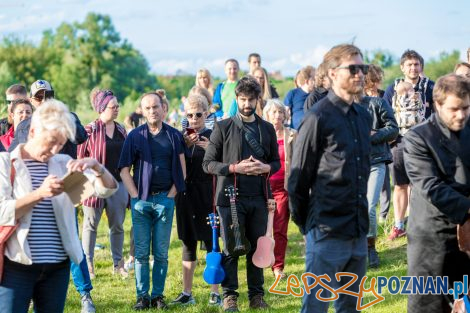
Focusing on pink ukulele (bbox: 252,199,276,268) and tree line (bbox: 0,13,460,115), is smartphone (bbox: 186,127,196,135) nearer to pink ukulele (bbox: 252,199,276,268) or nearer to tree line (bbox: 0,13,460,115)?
pink ukulele (bbox: 252,199,276,268)

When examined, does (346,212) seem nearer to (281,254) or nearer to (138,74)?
(281,254)

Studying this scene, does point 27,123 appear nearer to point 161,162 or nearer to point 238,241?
point 161,162

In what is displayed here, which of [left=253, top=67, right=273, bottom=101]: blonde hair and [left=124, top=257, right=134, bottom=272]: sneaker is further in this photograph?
[left=253, top=67, right=273, bottom=101]: blonde hair

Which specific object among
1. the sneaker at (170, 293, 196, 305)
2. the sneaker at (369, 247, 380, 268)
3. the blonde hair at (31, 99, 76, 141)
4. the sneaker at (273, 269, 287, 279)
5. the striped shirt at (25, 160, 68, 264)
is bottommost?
the sneaker at (170, 293, 196, 305)

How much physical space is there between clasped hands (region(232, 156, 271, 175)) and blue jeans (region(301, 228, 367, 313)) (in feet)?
7.74

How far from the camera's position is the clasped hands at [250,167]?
8.24 meters

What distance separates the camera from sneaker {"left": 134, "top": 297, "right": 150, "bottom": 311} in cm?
869

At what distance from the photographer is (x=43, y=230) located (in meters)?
5.49

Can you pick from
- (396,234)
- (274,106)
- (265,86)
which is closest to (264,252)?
(274,106)

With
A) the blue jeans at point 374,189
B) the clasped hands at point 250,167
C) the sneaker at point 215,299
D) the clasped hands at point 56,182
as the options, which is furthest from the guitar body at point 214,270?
the clasped hands at point 56,182

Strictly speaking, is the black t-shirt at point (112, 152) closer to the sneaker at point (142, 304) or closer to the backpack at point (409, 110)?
the sneaker at point (142, 304)

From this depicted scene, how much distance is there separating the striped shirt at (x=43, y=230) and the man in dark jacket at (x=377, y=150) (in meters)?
4.67

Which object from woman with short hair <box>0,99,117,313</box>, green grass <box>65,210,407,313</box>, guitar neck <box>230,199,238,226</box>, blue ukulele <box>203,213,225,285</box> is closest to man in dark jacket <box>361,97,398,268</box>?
green grass <box>65,210,407,313</box>

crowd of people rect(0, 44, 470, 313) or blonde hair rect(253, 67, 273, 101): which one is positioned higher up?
blonde hair rect(253, 67, 273, 101)
